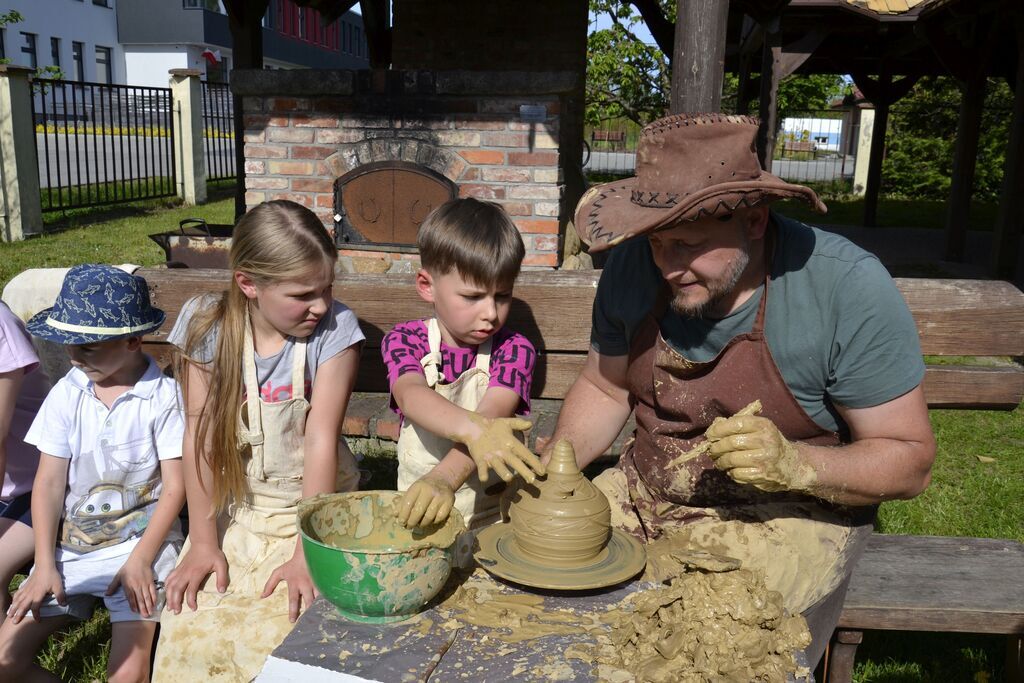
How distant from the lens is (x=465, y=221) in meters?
2.38

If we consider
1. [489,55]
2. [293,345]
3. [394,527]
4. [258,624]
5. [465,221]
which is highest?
[489,55]

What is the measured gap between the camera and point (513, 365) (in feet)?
8.21

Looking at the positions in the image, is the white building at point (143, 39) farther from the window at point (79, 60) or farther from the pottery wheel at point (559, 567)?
the pottery wheel at point (559, 567)

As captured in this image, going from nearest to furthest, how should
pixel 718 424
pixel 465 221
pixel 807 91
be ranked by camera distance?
pixel 718 424
pixel 465 221
pixel 807 91

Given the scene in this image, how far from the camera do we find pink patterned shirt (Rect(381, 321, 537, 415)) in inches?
97.5

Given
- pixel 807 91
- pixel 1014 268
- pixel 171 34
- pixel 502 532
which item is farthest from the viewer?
pixel 171 34

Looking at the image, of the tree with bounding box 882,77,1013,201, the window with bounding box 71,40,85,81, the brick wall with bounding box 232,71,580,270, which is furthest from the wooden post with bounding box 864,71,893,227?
the window with bounding box 71,40,85,81

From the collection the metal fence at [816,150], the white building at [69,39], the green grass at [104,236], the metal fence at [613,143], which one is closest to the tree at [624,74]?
the metal fence at [816,150]

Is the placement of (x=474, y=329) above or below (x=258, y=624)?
above

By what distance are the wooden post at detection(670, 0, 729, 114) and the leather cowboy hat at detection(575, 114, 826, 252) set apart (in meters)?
1.82

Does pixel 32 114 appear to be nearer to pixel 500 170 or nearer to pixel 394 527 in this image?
pixel 500 170

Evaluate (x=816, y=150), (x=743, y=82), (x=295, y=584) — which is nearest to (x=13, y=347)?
(x=295, y=584)

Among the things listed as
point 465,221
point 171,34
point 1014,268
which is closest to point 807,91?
point 1014,268

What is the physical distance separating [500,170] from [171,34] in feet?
122
